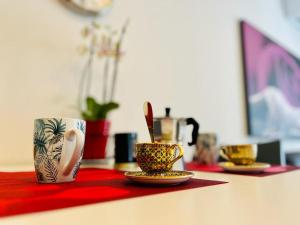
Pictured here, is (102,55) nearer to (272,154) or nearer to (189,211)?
(272,154)

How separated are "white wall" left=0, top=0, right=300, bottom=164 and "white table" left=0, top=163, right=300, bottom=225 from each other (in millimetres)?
890

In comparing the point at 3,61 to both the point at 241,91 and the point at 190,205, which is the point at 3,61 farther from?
the point at 241,91

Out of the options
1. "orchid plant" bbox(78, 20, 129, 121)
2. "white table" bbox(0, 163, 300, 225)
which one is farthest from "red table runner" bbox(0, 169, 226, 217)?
"orchid plant" bbox(78, 20, 129, 121)

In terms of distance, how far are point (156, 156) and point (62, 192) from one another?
7.8 inches

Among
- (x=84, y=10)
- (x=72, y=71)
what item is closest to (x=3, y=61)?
(x=72, y=71)

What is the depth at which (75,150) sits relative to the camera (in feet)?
1.96

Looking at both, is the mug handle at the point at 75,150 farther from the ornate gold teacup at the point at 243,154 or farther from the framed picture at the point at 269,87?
the framed picture at the point at 269,87

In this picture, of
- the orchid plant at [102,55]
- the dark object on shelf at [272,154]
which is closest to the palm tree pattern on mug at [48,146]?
the orchid plant at [102,55]

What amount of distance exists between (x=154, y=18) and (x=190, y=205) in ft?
4.82

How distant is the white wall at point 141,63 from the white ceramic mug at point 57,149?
0.65m

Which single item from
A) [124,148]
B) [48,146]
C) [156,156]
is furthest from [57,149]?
[124,148]

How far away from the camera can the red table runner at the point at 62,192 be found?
426 mm

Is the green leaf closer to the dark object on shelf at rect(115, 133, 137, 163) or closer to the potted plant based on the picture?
the potted plant

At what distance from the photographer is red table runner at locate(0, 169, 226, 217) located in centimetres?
43
